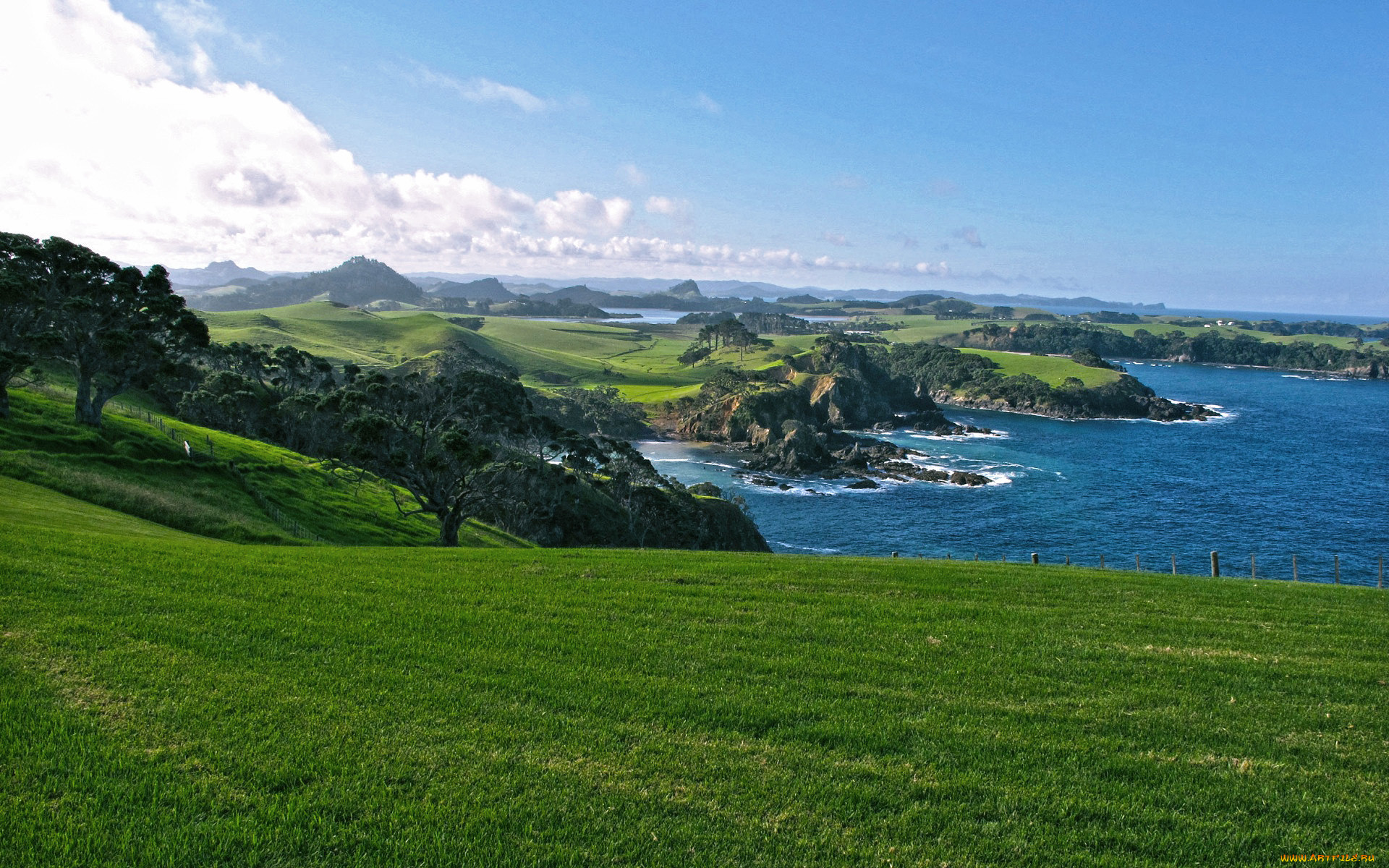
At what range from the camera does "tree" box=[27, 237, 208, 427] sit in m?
41.9

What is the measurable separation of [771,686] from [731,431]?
12330cm

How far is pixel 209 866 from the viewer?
24.8 feet

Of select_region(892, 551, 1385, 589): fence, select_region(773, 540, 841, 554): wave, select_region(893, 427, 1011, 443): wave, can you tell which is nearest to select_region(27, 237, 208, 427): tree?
select_region(773, 540, 841, 554): wave

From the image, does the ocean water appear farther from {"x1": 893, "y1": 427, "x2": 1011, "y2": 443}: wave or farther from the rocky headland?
the rocky headland

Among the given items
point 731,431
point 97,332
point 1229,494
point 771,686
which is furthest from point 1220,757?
point 731,431

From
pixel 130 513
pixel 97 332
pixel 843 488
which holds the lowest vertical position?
pixel 843 488

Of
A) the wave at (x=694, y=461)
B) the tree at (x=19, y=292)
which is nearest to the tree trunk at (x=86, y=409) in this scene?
the tree at (x=19, y=292)

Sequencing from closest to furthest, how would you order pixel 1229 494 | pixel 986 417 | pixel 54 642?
1. pixel 54 642
2. pixel 1229 494
3. pixel 986 417

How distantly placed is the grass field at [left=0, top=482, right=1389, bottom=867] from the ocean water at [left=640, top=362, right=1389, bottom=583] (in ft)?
177

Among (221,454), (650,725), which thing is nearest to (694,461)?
(221,454)

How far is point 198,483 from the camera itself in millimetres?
38469

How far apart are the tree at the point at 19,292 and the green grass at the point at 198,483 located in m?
3.47

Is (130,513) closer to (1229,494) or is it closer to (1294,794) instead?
(1294,794)

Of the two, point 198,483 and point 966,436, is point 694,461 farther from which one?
point 198,483
